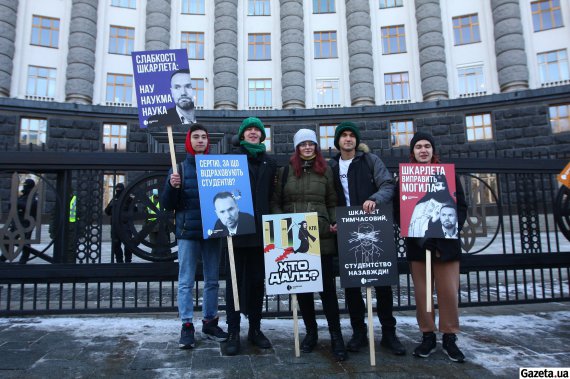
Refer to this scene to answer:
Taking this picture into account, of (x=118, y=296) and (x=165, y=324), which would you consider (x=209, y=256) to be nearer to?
(x=165, y=324)

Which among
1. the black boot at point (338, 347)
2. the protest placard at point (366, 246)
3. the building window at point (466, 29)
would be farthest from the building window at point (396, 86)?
the black boot at point (338, 347)

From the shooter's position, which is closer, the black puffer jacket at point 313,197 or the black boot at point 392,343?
the black boot at point 392,343

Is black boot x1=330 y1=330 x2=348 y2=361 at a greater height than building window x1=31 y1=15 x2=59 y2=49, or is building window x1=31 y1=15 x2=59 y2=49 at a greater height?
building window x1=31 y1=15 x2=59 y2=49

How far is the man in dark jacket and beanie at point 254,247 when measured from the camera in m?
3.83

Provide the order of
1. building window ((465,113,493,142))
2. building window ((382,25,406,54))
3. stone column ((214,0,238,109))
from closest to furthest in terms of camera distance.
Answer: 1. building window ((465,113,493,142))
2. stone column ((214,0,238,109))
3. building window ((382,25,406,54))

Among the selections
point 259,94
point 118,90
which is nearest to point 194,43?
point 259,94

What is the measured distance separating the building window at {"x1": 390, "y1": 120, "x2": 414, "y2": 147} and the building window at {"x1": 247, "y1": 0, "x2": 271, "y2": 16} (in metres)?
10.8

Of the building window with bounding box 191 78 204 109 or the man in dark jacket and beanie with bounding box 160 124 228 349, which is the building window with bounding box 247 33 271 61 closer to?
the building window with bounding box 191 78 204 109

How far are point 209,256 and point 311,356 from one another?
1.43 metres

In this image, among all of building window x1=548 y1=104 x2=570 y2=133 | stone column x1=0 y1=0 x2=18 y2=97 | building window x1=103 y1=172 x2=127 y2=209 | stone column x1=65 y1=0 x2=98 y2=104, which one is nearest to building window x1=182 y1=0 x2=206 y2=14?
stone column x1=65 y1=0 x2=98 y2=104

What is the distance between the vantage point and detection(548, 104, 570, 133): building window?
19.3 m

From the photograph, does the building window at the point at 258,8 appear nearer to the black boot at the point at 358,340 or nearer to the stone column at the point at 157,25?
the stone column at the point at 157,25

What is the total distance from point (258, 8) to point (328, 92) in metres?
7.14

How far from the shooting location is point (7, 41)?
20.0 meters
